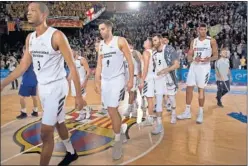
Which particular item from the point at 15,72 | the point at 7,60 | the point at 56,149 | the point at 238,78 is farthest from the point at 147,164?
the point at 238,78

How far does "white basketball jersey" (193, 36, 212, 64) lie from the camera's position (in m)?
3.88

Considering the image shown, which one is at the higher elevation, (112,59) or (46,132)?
(112,59)

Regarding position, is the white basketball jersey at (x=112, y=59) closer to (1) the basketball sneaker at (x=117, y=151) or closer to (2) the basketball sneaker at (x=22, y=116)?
(1) the basketball sneaker at (x=117, y=151)

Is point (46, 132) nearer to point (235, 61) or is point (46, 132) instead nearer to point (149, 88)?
point (149, 88)

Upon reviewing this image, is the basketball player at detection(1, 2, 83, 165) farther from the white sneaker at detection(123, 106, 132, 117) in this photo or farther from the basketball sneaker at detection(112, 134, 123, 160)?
the white sneaker at detection(123, 106, 132, 117)

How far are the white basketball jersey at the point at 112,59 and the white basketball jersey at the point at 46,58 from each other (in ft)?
2.01

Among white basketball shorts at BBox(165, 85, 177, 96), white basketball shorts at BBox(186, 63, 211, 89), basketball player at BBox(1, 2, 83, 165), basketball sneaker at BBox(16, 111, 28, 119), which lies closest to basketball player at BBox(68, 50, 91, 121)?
basketball sneaker at BBox(16, 111, 28, 119)

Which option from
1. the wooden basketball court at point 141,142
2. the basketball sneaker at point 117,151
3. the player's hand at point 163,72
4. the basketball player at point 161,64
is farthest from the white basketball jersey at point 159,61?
the basketball sneaker at point 117,151

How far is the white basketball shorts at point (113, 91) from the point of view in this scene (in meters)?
2.65

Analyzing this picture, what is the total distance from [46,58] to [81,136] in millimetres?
1359

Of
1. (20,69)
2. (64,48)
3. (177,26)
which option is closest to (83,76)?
(20,69)

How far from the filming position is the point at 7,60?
10.7 ft

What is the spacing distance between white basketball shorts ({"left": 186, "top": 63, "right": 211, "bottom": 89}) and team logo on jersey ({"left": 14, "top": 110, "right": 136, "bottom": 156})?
103 cm

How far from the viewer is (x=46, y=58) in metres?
2.05
